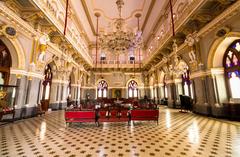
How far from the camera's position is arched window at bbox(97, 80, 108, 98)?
19484mm

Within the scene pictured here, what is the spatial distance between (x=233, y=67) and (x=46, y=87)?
13575mm

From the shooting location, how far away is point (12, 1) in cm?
569

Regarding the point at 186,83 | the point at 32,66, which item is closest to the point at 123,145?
the point at 32,66

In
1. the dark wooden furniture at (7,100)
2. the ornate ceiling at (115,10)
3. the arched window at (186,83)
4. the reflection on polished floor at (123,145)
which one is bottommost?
the reflection on polished floor at (123,145)

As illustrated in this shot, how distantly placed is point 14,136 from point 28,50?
16.1 feet

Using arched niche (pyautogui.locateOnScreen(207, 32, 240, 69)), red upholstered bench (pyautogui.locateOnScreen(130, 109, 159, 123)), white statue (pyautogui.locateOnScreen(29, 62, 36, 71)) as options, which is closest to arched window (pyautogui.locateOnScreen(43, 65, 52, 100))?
white statue (pyautogui.locateOnScreen(29, 62, 36, 71))

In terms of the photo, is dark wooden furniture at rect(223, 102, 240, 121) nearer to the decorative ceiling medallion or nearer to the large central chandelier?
the large central chandelier

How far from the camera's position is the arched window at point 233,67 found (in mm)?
6367

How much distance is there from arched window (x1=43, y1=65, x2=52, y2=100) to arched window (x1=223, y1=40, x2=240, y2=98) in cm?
1332

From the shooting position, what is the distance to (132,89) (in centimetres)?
2011

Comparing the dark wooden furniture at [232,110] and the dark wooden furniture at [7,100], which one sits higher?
the dark wooden furniture at [7,100]

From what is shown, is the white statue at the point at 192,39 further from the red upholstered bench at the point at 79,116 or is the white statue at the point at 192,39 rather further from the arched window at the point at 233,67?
the red upholstered bench at the point at 79,116

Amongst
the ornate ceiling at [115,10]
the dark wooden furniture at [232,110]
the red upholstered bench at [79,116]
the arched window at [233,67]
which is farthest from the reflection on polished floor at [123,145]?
the ornate ceiling at [115,10]

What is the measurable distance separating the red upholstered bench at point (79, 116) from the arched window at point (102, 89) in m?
13.6
